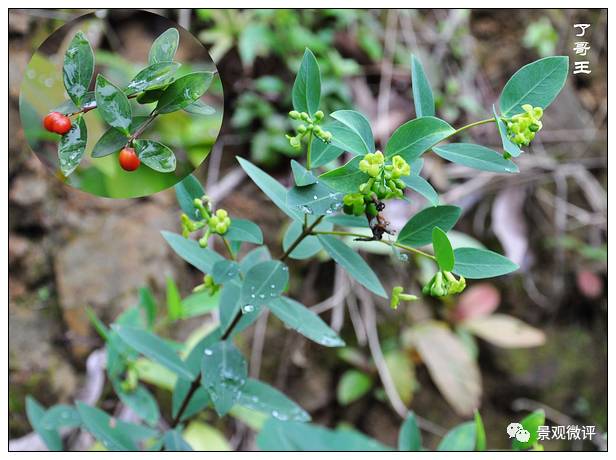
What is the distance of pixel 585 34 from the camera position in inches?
77.7

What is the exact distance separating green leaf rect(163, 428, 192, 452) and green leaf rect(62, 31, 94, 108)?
48 centimetres

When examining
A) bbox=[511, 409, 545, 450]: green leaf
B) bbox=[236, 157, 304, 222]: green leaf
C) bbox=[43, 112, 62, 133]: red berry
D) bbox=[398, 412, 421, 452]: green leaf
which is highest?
bbox=[43, 112, 62, 133]: red berry

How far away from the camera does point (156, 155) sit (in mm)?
592

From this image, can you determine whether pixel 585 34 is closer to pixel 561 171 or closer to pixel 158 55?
pixel 561 171

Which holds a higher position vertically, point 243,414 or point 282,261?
point 282,261

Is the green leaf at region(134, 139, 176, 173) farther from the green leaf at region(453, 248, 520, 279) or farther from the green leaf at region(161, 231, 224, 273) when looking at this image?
the green leaf at region(453, 248, 520, 279)

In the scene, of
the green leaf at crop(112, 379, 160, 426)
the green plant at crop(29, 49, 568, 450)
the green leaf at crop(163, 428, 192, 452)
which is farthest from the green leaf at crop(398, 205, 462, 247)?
the green leaf at crop(112, 379, 160, 426)

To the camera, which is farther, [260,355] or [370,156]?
[260,355]

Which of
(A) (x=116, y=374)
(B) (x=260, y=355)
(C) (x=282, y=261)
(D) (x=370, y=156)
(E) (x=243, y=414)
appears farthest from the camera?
(B) (x=260, y=355)

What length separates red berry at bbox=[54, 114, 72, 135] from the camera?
1.91 ft

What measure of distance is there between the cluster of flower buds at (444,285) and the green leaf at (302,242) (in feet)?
0.57

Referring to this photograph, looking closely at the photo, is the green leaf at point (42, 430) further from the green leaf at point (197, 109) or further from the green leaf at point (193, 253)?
the green leaf at point (197, 109)
